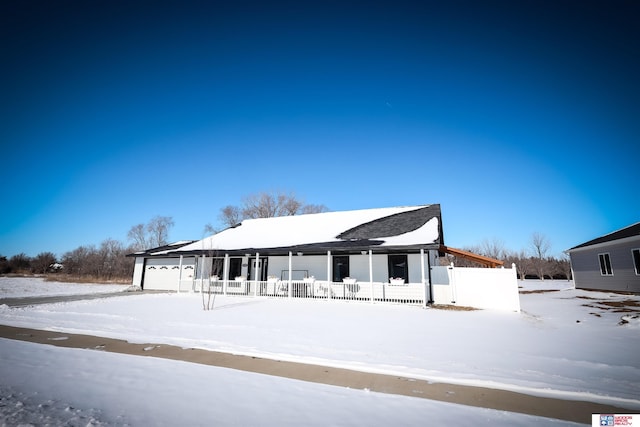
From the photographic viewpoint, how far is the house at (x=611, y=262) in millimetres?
17688

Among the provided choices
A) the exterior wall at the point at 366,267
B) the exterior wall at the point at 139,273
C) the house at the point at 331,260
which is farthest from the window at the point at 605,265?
the exterior wall at the point at 139,273

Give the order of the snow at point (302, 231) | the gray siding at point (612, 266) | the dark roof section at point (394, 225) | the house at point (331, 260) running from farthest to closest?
the gray siding at point (612, 266) < the dark roof section at point (394, 225) < the snow at point (302, 231) < the house at point (331, 260)

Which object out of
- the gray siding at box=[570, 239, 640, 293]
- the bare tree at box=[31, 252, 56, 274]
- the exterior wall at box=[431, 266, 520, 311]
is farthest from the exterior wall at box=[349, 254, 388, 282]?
the bare tree at box=[31, 252, 56, 274]

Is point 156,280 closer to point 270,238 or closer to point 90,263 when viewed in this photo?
point 270,238

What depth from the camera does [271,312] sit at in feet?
34.6

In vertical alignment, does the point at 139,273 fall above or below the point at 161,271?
below

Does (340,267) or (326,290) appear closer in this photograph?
(326,290)

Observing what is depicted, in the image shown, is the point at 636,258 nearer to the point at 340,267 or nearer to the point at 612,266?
the point at 612,266

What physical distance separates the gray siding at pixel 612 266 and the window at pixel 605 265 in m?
→ 0.24

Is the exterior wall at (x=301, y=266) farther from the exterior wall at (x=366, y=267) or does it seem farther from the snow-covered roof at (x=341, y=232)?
the exterior wall at (x=366, y=267)

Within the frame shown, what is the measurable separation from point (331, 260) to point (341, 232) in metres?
1.86

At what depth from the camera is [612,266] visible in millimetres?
19547

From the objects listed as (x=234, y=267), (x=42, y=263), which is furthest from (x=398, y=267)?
(x=42, y=263)

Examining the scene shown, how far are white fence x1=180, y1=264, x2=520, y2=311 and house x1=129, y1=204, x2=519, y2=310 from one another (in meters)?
0.05
